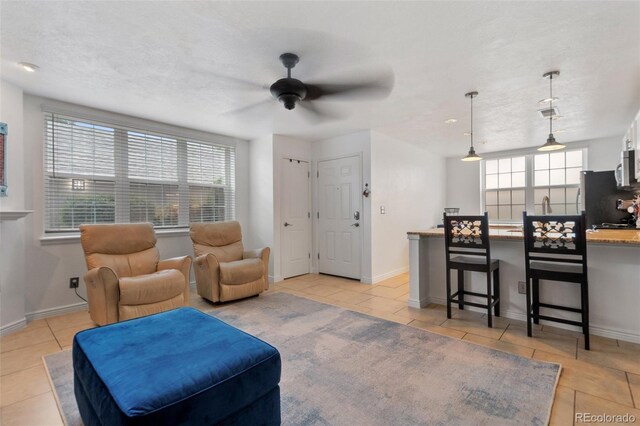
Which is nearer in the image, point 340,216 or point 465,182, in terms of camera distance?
point 340,216

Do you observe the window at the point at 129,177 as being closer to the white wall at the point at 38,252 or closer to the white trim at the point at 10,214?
the white wall at the point at 38,252

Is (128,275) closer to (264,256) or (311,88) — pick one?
(264,256)

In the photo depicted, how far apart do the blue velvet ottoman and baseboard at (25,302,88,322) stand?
234 cm

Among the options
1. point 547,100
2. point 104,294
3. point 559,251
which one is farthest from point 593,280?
point 104,294

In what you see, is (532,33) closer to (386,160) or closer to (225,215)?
(386,160)

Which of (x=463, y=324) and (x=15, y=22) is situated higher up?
(x=15, y=22)

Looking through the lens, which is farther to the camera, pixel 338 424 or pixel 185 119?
pixel 185 119

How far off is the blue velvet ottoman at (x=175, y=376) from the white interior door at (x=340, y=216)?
3.37m

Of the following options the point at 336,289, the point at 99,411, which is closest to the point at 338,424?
the point at 99,411

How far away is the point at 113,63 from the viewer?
2559 millimetres

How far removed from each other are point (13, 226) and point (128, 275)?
113 cm

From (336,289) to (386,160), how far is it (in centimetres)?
226

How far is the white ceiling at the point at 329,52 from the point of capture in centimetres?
193

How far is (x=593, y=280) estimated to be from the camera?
2717 millimetres
